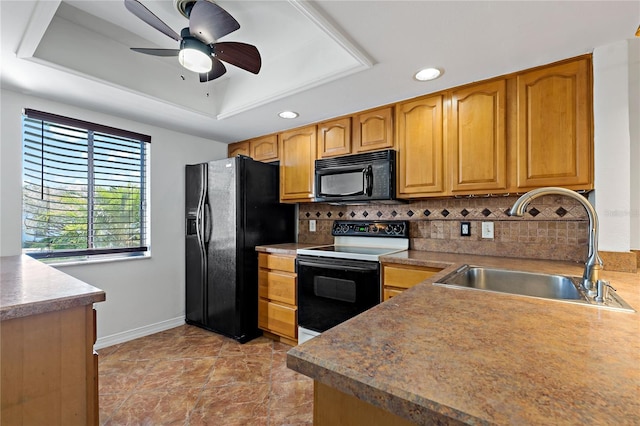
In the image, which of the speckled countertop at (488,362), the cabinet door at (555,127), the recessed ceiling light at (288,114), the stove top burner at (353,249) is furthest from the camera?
the recessed ceiling light at (288,114)

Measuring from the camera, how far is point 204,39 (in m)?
1.59

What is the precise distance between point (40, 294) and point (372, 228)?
225 centimetres

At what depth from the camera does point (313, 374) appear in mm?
573

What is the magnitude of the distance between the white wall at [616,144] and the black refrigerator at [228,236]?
2.52 metres

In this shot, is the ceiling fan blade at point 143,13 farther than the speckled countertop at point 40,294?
Yes

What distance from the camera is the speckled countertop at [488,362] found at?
44cm

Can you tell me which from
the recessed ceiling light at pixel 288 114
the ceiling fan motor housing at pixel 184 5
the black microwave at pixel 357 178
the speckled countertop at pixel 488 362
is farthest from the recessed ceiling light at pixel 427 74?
the speckled countertop at pixel 488 362

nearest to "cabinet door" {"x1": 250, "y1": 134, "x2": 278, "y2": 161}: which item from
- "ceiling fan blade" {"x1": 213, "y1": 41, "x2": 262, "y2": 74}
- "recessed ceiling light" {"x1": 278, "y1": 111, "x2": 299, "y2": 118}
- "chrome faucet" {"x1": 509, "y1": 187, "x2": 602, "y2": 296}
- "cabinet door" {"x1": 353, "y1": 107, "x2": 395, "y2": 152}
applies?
"recessed ceiling light" {"x1": 278, "y1": 111, "x2": 299, "y2": 118}

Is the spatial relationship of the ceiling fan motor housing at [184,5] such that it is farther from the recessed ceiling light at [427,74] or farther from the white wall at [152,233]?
the white wall at [152,233]

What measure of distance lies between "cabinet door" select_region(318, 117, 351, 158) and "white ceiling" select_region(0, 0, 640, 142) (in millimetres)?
119

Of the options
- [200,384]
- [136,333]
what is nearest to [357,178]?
[200,384]

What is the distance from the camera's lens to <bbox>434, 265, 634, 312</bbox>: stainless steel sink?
4.27ft

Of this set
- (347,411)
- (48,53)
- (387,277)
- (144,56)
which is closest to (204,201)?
(144,56)

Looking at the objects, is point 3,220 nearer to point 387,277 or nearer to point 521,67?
point 387,277
